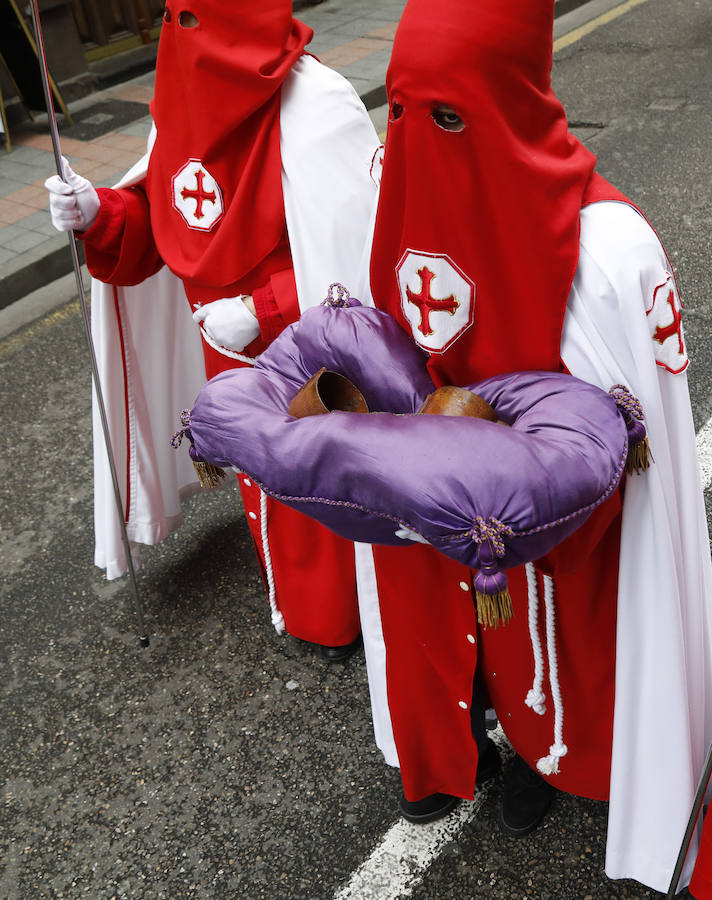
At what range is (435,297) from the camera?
1.75m

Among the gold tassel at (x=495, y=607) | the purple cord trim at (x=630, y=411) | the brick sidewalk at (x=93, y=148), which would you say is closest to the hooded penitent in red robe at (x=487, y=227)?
the purple cord trim at (x=630, y=411)

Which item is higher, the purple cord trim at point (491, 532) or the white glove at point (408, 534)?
the purple cord trim at point (491, 532)

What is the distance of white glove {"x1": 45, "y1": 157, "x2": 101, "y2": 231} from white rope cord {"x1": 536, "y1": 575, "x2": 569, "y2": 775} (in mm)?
1686

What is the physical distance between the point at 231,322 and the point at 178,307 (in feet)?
2.42

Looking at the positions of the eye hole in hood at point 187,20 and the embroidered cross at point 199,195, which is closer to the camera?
the eye hole in hood at point 187,20

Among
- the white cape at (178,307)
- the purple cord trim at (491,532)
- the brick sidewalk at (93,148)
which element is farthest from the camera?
the brick sidewalk at (93,148)

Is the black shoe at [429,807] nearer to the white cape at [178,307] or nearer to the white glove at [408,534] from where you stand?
the white glove at [408,534]

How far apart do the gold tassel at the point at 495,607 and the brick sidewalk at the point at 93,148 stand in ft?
17.3

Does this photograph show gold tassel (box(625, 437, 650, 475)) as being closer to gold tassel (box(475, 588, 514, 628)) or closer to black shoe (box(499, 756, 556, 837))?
gold tassel (box(475, 588, 514, 628))

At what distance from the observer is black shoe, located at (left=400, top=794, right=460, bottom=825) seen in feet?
8.30

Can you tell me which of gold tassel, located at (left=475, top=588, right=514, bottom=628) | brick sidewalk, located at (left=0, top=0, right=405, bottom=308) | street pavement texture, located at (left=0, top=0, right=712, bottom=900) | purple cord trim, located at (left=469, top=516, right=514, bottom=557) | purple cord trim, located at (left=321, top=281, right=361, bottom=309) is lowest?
street pavement texture, located at (left=0, top=0, right=712, bottom=900)

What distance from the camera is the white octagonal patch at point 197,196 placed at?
249 cm

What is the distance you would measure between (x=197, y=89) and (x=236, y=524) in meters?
1.87

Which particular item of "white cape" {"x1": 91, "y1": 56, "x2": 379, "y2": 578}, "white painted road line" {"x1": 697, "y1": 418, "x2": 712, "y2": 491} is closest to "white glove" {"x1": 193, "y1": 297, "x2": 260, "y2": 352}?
"white cape" {"x1": 91, "y1": 56, "x2": 379, "y2": 578}
